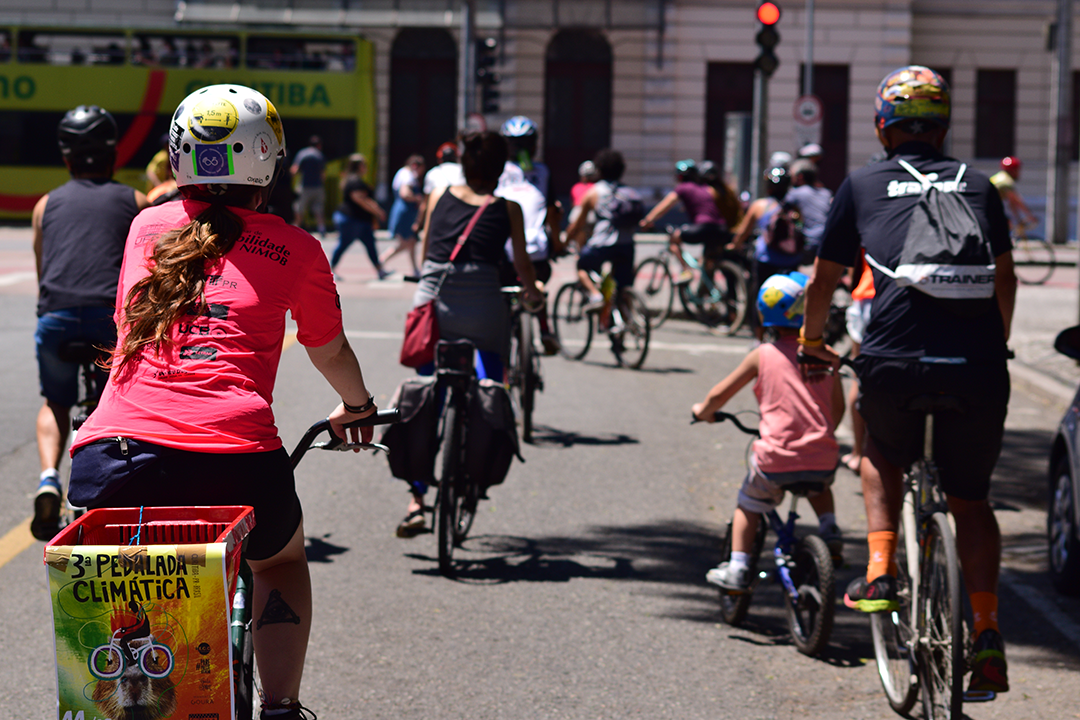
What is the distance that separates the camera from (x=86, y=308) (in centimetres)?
573

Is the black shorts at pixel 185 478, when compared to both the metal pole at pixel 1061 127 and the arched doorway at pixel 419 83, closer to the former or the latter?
the metal pole at pixel 1061 127

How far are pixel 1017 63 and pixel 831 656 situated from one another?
33364 millimetres

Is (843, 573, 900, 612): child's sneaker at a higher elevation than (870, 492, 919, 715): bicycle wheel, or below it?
higher

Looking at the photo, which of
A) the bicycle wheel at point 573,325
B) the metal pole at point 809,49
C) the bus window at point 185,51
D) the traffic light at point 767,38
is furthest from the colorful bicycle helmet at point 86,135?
the metal pole at point 809,49

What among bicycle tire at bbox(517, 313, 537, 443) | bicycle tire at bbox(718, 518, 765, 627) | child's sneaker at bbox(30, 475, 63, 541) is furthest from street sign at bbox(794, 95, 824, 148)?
child's sneaker at bbox(30, 475, 63, 541)

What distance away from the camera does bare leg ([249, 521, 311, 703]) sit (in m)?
3.03

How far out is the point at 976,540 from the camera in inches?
160

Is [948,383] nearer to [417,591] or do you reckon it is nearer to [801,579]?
[801,579]

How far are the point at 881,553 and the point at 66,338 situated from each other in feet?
11.5

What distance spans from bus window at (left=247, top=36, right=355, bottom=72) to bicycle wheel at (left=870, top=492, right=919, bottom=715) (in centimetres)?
2726

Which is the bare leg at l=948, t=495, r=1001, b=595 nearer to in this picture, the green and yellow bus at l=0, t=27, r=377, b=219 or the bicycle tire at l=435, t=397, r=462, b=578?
the bicycle tire at l=435, t=397, r=462, b=578

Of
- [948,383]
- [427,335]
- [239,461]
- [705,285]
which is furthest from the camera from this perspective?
[705,285]

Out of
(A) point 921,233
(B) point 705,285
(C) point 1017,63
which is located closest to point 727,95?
(C) point 1017,63

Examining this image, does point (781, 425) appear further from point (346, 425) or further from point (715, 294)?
point (715, 294)
